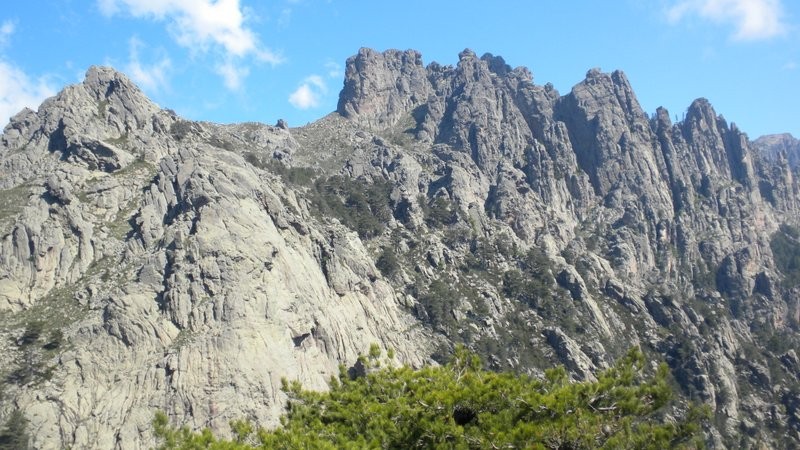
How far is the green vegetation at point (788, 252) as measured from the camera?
529 feet

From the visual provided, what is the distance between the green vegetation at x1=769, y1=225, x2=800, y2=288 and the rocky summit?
0.71 m

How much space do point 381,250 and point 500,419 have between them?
93153mm

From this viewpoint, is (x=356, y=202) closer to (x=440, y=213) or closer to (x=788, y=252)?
(x=440, y=213)

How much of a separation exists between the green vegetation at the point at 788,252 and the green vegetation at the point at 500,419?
6273 inches

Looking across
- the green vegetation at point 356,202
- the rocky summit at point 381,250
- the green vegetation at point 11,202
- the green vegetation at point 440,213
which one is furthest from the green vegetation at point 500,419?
the green vegetation at point 440,213

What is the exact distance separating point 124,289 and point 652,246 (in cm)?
12475

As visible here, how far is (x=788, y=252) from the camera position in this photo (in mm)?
172750

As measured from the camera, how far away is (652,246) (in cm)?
15688

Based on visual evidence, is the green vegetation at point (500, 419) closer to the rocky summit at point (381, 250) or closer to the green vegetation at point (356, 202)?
the rocky summit at point (381, 250)

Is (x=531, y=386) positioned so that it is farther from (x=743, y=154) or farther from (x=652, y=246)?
(x=743, y=154)

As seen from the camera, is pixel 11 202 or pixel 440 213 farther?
pixel 440 213

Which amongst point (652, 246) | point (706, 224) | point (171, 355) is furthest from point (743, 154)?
point (171, 355)

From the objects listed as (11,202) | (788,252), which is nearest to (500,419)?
(11,202)

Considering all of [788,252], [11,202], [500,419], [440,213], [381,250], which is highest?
[11,202]
